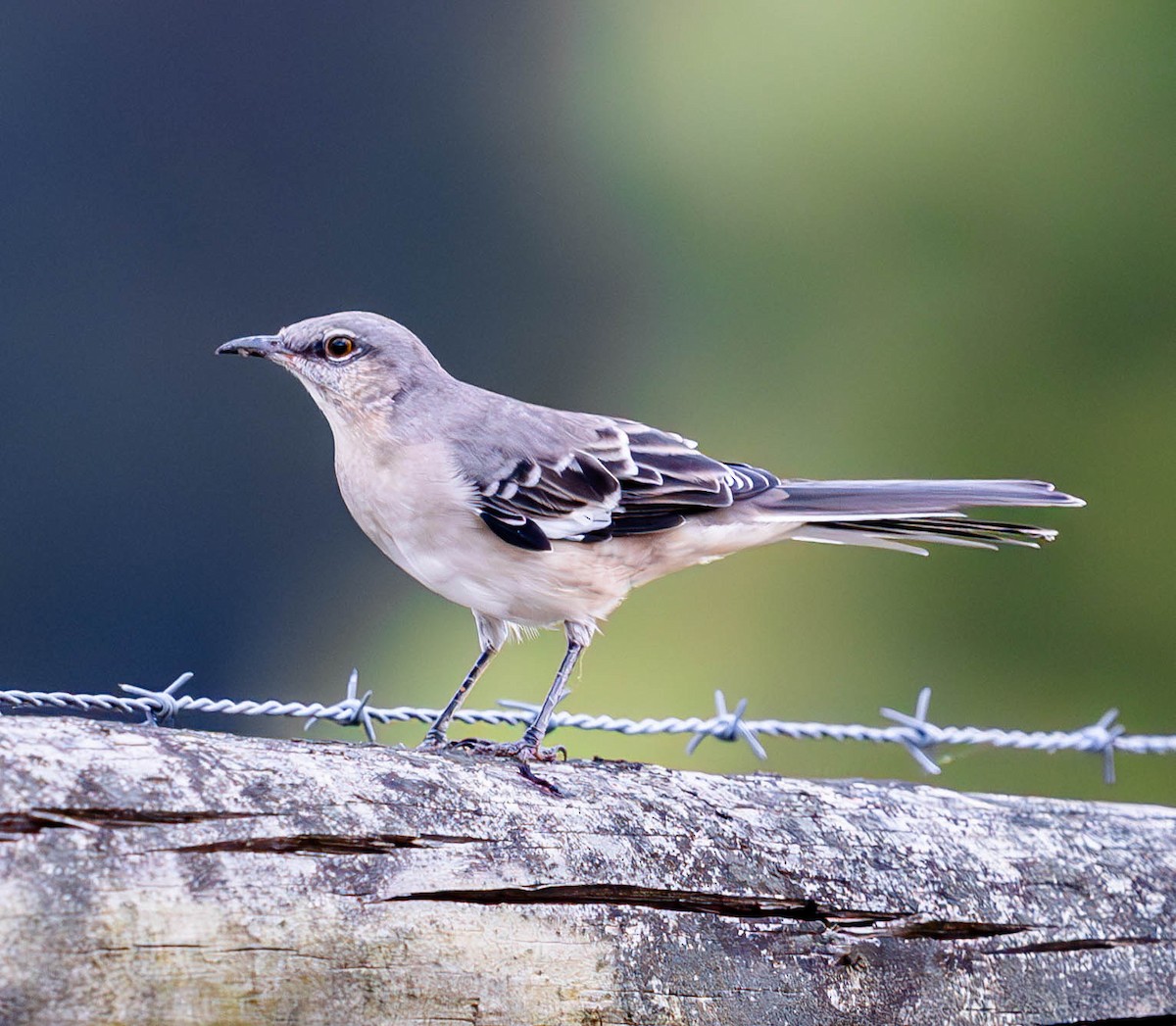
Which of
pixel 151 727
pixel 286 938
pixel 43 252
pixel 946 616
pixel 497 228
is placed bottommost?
pixel 286 938

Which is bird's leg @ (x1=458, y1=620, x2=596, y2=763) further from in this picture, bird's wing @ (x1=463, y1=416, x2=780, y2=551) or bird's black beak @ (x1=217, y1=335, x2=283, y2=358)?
bird's black beak @ (x1=217, y1=335, x2=283, y2=358)

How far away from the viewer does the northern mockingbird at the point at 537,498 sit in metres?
2.33

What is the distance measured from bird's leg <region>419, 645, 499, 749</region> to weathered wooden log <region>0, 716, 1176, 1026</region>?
0.70 meters

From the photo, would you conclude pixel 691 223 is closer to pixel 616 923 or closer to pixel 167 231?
pixel 167 231

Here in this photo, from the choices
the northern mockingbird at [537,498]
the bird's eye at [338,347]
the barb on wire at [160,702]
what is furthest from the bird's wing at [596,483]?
the barb on wire at [160,702]

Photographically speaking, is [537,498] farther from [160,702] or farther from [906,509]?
[160,702]

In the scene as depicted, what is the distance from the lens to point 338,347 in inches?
98.5

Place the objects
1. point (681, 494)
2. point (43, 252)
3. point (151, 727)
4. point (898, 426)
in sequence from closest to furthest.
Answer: point (151, 727), point (681, 494), point (898, 426), point (43, 252)

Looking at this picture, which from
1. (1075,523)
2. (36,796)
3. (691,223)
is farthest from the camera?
(691,223)

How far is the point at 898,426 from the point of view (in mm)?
6164

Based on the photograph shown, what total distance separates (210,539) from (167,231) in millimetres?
1705

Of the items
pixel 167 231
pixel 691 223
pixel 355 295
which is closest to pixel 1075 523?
pixel 691 223

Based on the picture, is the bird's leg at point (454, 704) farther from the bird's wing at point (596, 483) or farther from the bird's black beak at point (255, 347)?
the bird's black beak at point (255, 347)

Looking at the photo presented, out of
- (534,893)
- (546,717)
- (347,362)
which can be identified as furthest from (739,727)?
(347,362)
